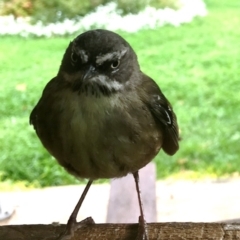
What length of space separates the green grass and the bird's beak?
1814mm

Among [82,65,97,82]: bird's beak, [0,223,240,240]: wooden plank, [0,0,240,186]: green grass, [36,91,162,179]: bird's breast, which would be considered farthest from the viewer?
[0,0,240,186]: green grass

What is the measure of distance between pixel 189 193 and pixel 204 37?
109 centimetres

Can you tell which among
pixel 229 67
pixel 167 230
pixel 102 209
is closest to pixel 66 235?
pixel 167 230

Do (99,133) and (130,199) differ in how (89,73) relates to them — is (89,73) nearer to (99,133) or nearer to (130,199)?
(99,133)

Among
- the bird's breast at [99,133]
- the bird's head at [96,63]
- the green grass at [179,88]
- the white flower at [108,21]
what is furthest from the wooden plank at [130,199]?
the bird's head at [96,63]

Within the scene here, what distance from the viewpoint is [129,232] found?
1.75 m

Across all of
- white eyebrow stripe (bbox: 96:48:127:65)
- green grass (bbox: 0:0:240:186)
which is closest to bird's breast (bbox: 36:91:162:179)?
white eyebrow stripe (bbox: 96:48:127:65)

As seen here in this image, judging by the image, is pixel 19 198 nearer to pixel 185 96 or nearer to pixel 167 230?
pixel 185 96

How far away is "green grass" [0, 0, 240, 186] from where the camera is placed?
3.35 m

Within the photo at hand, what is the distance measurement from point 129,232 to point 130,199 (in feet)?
3.25

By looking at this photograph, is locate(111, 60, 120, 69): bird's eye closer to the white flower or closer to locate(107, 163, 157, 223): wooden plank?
locate(107, 163, 157, 223): wooden plank

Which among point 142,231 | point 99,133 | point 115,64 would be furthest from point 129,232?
point 115,64

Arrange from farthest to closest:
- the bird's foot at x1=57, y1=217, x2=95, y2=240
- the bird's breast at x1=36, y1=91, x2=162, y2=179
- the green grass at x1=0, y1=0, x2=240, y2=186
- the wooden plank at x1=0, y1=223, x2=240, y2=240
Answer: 1. the green grass at x1=0, y1=0, x2=240, y2=186
2. the bird's foot at x1=57, y1=217, x2=95, y2=240
3. the wooden plank at x1=0, y1=223, x2=240, y2=240
4. the bird's breast at x1=36, y1=91, x2=162, y2=179

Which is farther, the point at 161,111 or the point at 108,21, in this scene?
the point at 108,21
